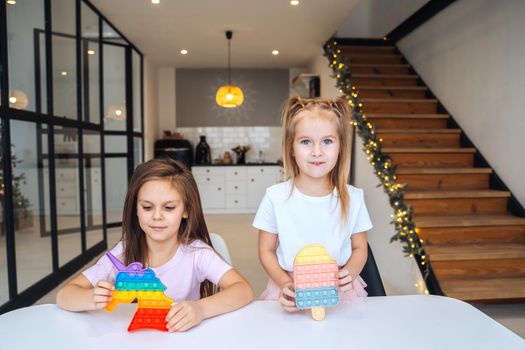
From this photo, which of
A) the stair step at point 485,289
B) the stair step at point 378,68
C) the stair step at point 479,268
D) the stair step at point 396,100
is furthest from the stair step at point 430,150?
the stair step at point 378,68

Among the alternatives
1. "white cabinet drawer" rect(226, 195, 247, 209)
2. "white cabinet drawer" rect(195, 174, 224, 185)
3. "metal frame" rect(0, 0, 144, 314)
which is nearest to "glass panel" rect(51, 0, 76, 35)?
"metal frame" rect(0, 0, 144, 314)

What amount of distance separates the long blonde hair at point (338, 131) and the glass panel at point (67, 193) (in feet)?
10.2

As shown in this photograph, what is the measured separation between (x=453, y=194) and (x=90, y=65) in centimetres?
395

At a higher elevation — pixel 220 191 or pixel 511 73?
pixel 511 73

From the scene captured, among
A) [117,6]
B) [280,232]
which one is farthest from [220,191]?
[280,232]

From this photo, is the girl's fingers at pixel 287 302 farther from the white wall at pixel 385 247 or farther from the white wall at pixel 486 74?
the white wall at pixel 486 74

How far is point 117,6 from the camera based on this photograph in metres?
4.65

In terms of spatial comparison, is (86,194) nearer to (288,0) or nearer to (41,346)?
(288,0)

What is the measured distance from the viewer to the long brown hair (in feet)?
4.05

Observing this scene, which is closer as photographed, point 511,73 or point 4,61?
point 4,61

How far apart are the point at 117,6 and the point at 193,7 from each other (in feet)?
2.70

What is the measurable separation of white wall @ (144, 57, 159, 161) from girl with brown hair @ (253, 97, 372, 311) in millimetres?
6153

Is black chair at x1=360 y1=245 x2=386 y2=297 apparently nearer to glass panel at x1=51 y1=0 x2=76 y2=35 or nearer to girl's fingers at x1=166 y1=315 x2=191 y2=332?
girl's fingers at x1=166 y1=315 x2=191 y2=332

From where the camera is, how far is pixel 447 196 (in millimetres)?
3682
